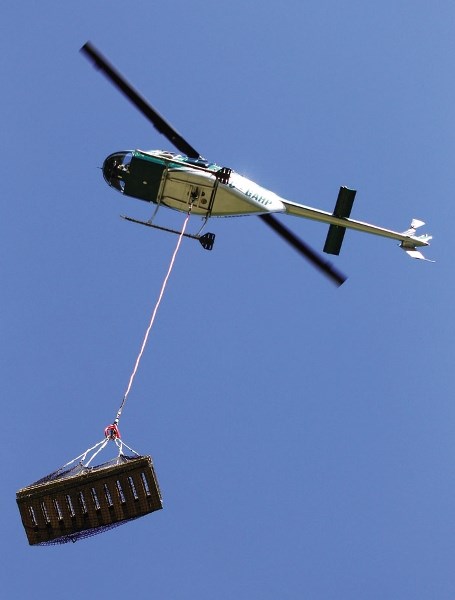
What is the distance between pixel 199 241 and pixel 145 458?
6.96 meters

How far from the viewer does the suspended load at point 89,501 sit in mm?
17016

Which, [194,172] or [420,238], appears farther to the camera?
[420,238]

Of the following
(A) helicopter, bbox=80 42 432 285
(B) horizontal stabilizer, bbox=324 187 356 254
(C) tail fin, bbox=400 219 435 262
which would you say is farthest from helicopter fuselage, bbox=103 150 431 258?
(C) tail fin, bbox=400 219 435 262

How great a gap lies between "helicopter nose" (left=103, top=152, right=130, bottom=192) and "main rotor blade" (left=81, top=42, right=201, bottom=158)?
4.19 feet

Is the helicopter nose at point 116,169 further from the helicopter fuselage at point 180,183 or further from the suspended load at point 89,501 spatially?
the suspended load at point 89,501

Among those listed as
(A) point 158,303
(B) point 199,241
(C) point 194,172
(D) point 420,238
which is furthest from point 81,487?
(D) point 420,238

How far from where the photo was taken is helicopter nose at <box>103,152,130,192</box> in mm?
22156

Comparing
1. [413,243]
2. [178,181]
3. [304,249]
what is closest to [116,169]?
[178,181]

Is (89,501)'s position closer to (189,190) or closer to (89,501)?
(89,501)

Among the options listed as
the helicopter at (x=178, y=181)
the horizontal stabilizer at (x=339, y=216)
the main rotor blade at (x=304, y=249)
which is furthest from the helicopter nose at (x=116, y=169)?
the horizontal stabilizer at (x=339, y=216)

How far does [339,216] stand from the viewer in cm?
2411

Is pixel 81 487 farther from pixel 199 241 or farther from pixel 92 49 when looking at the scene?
pixel 92 49

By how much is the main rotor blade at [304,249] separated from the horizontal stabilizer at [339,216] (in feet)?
4.68

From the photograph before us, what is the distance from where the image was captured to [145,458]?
17.3 meters
